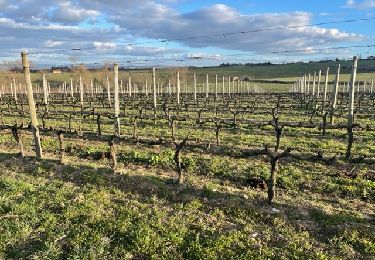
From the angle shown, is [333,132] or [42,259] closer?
[42,259]

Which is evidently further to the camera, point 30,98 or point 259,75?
point 259,75

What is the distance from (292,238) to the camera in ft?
28.1

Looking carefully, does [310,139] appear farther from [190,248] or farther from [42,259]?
[42,259]

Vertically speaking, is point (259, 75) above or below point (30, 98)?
below

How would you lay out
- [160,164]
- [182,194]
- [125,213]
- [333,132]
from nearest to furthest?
[125,213] → [182,194] → [160,164] → [333,132]

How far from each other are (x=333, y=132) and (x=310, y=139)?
121 inches

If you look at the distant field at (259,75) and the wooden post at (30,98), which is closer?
the wooden post at (30,98)

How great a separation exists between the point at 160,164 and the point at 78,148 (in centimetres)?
→ 476

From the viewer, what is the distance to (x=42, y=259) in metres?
7.91

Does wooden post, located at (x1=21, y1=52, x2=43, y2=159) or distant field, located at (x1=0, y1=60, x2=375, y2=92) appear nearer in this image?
wooden post, located at (x1=21, y1=52, x2=43, y2=159)

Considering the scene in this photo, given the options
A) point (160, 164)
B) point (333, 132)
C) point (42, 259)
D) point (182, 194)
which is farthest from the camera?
point (333, 132)

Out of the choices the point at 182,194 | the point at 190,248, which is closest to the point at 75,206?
the point at 182,194

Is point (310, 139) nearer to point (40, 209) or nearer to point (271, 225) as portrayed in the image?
point (271, 225)

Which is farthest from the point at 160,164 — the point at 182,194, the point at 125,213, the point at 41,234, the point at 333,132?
the point at 333,132
